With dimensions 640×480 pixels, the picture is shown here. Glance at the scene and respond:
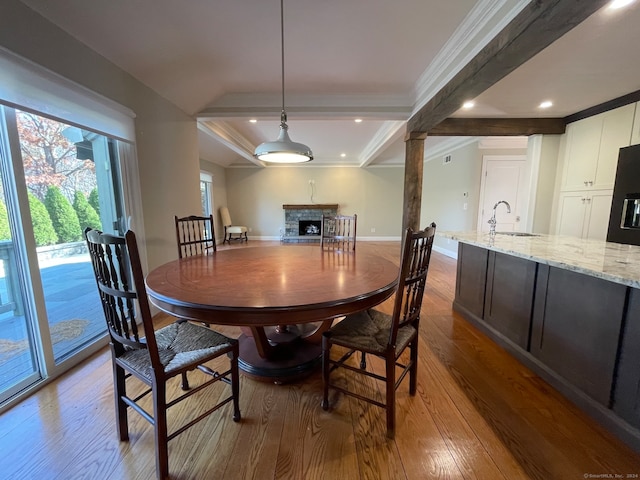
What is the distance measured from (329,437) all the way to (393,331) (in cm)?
63

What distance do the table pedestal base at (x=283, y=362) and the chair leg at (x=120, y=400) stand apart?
654mm

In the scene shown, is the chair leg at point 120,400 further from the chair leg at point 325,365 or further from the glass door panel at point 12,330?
the chair leg at point 325,365

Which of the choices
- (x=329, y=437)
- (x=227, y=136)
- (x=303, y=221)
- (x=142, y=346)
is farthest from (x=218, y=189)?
(x=329, y=437)

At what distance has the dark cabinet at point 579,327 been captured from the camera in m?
1.37

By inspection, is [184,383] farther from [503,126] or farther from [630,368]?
[503,126]

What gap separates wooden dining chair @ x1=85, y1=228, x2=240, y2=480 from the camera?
101cm

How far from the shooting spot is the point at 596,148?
309 centimetres

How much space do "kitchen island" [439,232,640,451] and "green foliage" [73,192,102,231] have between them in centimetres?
317

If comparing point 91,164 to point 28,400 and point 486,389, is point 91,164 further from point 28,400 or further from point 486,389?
point 486,389

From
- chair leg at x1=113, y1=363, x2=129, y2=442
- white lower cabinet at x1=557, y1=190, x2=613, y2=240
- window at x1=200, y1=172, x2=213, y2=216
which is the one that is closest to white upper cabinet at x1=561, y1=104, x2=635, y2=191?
white lower cabinet at x1=557, y1=190, x2=613, y2=240

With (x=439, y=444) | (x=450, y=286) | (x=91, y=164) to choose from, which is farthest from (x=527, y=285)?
(x=91, y=164)

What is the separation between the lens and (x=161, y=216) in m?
2.76

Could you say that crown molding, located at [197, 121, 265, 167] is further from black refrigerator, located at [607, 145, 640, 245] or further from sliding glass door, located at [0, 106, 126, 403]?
black refrigerator, located at [607, 145, 640, 245]

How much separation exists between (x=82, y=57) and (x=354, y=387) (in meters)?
2.91
